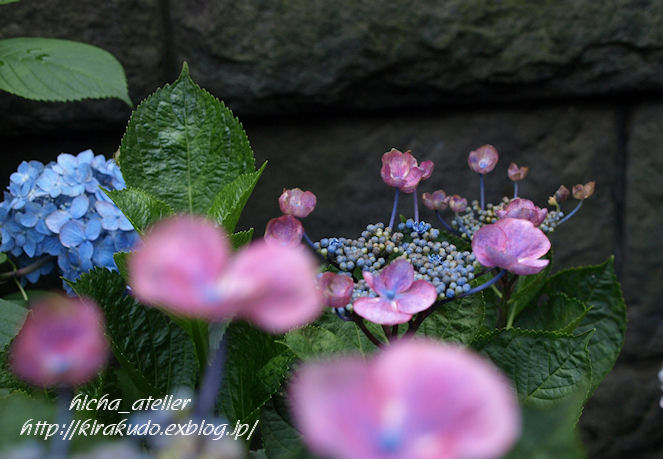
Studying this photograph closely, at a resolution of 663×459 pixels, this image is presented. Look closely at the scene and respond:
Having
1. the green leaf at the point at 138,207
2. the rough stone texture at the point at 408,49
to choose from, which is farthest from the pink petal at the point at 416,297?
the rough stone texture at the point at 408,49

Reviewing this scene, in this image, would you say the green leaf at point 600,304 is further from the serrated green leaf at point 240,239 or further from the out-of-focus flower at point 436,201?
the serrated green leaf at point 240,239

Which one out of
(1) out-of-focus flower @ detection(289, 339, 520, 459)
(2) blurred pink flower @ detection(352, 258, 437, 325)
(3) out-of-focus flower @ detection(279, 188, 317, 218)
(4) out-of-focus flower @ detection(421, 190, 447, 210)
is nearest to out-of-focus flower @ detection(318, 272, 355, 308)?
(2) blurred pink flower @ detection(352, 258, 437, 325)

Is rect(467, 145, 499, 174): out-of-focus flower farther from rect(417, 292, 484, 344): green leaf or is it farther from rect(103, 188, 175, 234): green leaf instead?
rect(103, 188, 175, 234): green leaf

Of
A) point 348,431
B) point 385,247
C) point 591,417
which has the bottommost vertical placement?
point 591,417

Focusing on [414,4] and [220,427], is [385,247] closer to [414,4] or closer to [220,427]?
[220,427]

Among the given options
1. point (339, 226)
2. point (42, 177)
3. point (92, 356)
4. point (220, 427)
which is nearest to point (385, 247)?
point (220, 427)

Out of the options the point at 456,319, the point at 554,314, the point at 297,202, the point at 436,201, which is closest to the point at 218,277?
the point at 297,202
